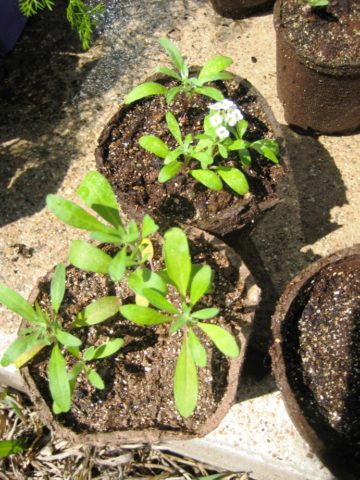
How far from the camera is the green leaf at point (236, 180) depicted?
1.45m

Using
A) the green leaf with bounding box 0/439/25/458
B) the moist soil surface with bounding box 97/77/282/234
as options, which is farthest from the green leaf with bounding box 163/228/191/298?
the green leaf with bounding box 0/439/25/458

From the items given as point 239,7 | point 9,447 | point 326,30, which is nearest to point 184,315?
point 9,447

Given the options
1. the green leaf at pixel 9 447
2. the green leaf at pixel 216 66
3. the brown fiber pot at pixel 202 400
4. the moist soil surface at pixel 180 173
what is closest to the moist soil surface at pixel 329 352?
the brown fiber pot at pixel 202 400

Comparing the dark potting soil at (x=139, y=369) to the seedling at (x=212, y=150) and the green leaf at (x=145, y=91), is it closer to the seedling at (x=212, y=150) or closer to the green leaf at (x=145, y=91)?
the seedling at (x=212, y=150)

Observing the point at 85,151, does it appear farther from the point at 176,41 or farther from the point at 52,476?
the point at 52,476

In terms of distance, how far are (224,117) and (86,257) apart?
47 cm

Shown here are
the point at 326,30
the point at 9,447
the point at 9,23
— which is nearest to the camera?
the point at 9,447

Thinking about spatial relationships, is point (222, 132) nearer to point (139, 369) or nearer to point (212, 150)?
point (212, 150)

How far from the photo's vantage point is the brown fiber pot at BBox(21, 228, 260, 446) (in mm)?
1336

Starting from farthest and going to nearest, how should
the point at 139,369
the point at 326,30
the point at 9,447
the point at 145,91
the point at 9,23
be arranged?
the point at 9,23 → the point at 326,30 → the point at 9,447 → the point at 145,91 → the point at 139,369

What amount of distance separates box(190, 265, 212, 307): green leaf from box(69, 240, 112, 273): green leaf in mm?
202

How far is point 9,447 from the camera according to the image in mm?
1675

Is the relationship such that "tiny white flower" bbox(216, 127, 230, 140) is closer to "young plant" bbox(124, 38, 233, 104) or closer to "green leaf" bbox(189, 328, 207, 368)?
"young plant" bbox(124, 38, 233, 104)

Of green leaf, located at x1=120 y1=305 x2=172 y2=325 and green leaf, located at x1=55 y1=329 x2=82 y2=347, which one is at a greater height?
green leaf, located at x1=120 y1=305 x2=172 y2=325
